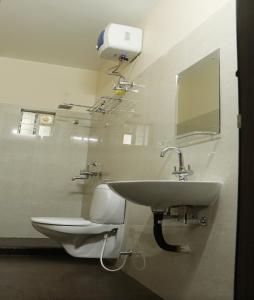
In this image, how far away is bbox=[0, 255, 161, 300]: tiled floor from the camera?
1.94 meters

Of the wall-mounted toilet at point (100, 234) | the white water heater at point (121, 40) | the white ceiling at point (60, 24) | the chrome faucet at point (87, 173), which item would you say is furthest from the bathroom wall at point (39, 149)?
the white water heater at point (121, 40)

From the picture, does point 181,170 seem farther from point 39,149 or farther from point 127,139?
point 39,149

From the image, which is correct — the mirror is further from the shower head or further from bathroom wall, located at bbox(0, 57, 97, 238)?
bathroom wall, located at bbox(0, 57, 97, 238)

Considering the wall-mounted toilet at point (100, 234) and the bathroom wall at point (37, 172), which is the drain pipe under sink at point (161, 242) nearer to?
the wall-mounted toilet at point (100, 234)

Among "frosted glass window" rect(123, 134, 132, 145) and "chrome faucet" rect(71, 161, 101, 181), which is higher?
"frosted glass window" rect(123, 134, 132, 145)

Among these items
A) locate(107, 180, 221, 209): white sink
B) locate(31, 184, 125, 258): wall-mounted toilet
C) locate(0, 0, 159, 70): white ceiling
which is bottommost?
locate(31, 184, 125, 258): wall-mounted toilet

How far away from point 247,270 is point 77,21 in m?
2.71

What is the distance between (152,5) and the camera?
274 cm

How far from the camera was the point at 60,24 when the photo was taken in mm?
3107

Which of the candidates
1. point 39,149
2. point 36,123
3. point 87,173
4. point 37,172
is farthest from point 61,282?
point 36,123

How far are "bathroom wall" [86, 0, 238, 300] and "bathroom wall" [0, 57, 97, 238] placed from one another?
34.3 inches

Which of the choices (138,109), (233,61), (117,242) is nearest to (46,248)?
(117,242)

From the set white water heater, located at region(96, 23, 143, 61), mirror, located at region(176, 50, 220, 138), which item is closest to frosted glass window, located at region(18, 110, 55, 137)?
white water heater, located at region(96, 23, 143, 61)

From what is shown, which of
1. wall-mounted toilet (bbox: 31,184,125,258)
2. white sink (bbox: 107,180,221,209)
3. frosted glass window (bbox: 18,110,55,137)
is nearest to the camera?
white sink (bbox: 107,180,221,209)
